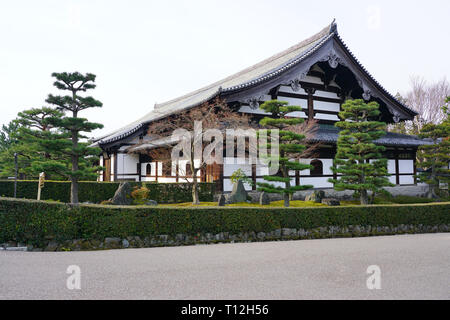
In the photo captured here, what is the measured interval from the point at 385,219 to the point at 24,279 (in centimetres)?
959

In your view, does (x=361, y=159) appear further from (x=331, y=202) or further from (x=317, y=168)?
(x=317, y=168)

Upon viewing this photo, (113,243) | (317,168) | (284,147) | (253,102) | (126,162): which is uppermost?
(253,102)

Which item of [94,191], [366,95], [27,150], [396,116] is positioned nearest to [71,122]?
[94,191]

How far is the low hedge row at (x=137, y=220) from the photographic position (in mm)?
6941

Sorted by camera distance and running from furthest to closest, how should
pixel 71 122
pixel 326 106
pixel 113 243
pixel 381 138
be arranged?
pixel 381 138 < pixel 326 106 < pixel 71 122 < pixel 113 243

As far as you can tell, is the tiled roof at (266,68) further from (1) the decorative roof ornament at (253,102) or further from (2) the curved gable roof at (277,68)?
(1) the decorative roof ornament at (253,102)

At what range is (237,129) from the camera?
12891mm

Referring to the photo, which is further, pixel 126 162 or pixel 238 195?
pixel 126 162

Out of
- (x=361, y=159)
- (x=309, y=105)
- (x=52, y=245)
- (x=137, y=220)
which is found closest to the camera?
(x=52, y=245)

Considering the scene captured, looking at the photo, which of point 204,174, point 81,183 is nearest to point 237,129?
point 204,174

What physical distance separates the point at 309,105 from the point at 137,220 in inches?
476

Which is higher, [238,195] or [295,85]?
[295,85]

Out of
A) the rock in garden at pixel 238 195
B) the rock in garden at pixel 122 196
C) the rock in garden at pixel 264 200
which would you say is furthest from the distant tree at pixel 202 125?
the rock in garden at pixel 264 200

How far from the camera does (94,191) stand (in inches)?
551
